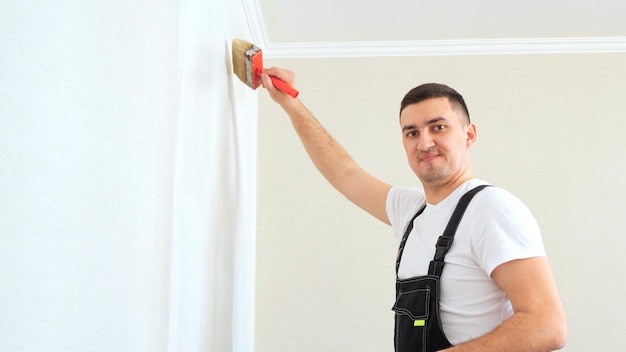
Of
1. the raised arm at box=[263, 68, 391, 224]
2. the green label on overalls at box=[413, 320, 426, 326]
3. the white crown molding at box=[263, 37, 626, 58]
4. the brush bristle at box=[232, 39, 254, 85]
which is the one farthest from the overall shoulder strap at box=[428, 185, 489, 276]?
the white crown molding at box=[263, 37, 626, 58]

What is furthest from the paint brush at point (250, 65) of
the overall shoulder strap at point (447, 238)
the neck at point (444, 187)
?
the overall shoulder strap at point (447, 238)

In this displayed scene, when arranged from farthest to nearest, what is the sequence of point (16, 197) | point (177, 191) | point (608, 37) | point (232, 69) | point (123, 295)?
1. point (608, 37)
2. point (232, 69)
3. point (177, 191)
4. point (123, 295)
5. point (16, 197)

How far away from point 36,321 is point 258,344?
2214mm

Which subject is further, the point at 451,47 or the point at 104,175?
the point at 451,47

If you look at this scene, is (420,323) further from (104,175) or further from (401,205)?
(104,175)

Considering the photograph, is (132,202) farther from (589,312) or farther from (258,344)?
(589,312)

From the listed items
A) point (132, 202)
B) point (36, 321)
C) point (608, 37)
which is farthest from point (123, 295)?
point (608, 37)

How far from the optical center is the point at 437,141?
1.67 meters

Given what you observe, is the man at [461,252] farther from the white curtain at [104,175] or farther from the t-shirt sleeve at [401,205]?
the white curtain at [104,175]

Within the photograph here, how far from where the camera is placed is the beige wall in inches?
108

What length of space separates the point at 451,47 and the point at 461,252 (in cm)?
174

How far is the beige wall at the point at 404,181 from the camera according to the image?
2734 mm

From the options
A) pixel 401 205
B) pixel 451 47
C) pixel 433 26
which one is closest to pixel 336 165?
pixel 401 205

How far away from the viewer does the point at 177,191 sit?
49.3 inches
